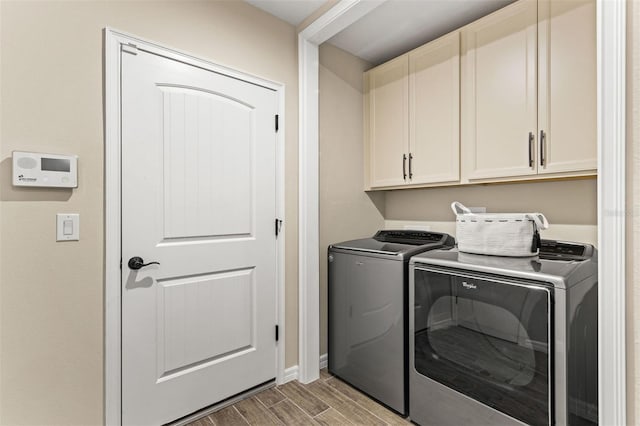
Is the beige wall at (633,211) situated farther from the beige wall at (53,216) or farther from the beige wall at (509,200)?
the beige wall at (53,216)

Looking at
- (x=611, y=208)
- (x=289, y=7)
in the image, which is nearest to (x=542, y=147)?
(x=611, y=208)

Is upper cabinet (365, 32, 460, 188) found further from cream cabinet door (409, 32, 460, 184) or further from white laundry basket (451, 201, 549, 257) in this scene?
white laundry basket (451, 201, 549, 257)

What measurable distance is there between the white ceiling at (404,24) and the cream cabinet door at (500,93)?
16cm

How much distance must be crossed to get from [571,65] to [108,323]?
8.63 feet

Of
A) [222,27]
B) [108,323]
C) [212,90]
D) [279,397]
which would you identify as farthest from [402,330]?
[222,27]

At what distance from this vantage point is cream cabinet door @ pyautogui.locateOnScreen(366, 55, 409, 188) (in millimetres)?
2453

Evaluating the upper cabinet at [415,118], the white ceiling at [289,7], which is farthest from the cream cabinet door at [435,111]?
the white ceiling at [289,7]

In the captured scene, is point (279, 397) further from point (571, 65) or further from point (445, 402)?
point (571, 65)

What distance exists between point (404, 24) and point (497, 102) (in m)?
0.87

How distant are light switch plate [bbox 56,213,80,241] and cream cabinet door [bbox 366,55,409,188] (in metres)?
1.98

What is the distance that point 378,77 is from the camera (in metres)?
2.64

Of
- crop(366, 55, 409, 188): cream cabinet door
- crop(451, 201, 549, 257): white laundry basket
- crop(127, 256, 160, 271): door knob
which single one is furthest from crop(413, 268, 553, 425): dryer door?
crop(127, 256, 160, 271): door knob

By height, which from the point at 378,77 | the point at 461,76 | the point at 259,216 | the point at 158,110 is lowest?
the point at 259,216

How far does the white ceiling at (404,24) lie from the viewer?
6.72 ft
